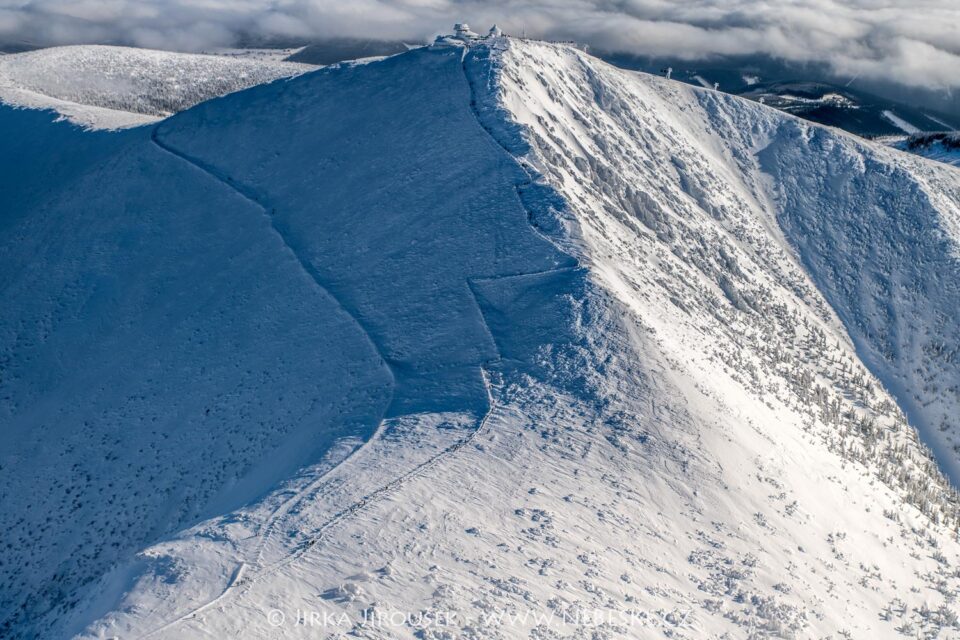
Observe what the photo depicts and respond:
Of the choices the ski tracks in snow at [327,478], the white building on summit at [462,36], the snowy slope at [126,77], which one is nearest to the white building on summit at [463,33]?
the white building on summit at [462,36]

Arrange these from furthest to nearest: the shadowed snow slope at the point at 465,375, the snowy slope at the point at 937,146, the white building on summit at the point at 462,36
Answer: the snowy slope at the point at 937,146 → the white building on summit at the point at 462,36 → the shadowed snow slope at the point at 465,375

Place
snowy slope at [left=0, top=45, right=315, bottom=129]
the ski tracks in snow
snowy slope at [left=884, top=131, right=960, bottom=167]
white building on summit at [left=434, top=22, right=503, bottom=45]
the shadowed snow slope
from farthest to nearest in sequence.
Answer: snowy slope at [left=0, top=45, right=315, bottom=129]
snowy slope at [left=884, top=131, right=960, bottom=167]
white building on summit at [left=434, top=22, right=503, bottom=45]
the shadowed snow slope
the ski tracks in snow

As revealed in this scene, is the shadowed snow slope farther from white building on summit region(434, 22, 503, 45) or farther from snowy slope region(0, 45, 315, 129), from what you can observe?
snowy slope region(0, 45, 315, 129)

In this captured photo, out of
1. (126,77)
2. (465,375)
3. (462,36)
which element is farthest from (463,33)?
(126,77)

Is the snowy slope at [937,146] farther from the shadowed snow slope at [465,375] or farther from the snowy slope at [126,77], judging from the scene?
the snowy slope at [126,77]

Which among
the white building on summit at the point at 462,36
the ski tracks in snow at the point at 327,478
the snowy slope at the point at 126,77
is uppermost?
the white building on summit at the point at 462,36

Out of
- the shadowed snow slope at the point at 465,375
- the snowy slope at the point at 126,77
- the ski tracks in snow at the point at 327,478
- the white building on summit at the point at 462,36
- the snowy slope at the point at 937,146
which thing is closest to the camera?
the ski tracks in snow at the point at 327,478

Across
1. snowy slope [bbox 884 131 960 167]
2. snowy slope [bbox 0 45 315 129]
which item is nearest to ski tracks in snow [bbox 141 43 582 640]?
snowy slope [bbox 884 131 960 167]
